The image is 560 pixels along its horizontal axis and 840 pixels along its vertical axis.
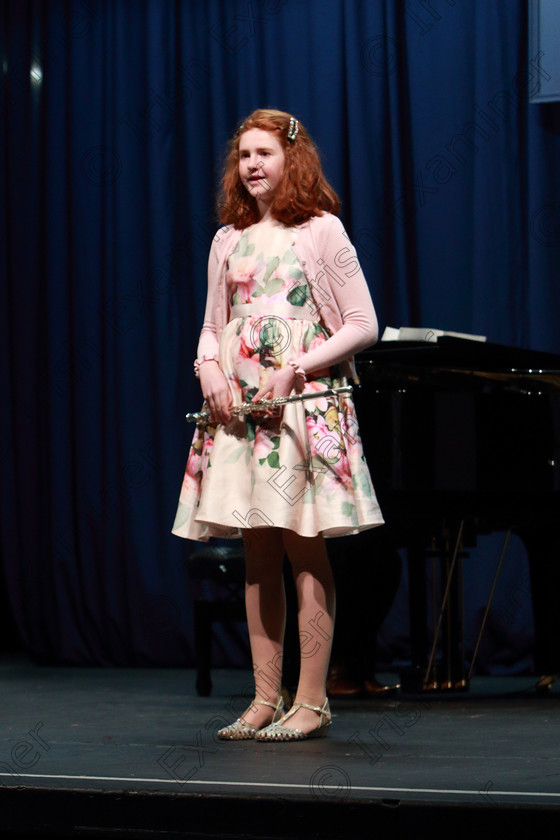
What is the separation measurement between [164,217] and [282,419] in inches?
97.7

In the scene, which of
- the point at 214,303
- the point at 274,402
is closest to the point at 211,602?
the point at 214,303

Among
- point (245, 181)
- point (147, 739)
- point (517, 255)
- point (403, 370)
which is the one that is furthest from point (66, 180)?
point (147, 739)

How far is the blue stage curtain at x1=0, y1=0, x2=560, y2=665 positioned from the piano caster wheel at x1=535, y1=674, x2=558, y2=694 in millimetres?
1270

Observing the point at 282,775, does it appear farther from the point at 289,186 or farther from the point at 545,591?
the point at 545,591

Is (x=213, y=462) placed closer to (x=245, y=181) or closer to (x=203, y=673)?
(x=245, y=181)

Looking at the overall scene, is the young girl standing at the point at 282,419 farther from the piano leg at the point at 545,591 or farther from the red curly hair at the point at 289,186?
the piano leg at the point at 545,591

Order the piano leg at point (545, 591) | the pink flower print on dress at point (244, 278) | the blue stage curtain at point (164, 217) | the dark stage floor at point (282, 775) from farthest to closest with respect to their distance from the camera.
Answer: the blue stage curtain at point (164, 217) → the piano leg at point (545, 591) → the pink flower print on dress at point (244, 278) → the dark stage floor at point (282, 775)

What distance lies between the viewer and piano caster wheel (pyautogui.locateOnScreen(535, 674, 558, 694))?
344cm

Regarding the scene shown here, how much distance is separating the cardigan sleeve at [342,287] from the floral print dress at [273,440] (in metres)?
0.04

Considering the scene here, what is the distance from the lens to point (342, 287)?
2.43 metres

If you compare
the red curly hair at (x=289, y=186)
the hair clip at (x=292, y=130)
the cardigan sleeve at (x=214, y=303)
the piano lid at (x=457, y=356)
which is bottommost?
the piano lid at (x=457, y=356)

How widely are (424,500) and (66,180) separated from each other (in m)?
2.40

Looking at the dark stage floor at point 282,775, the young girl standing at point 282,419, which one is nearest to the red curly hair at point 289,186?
the young girl standing at point 282,419

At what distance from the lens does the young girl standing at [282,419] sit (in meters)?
2.33
